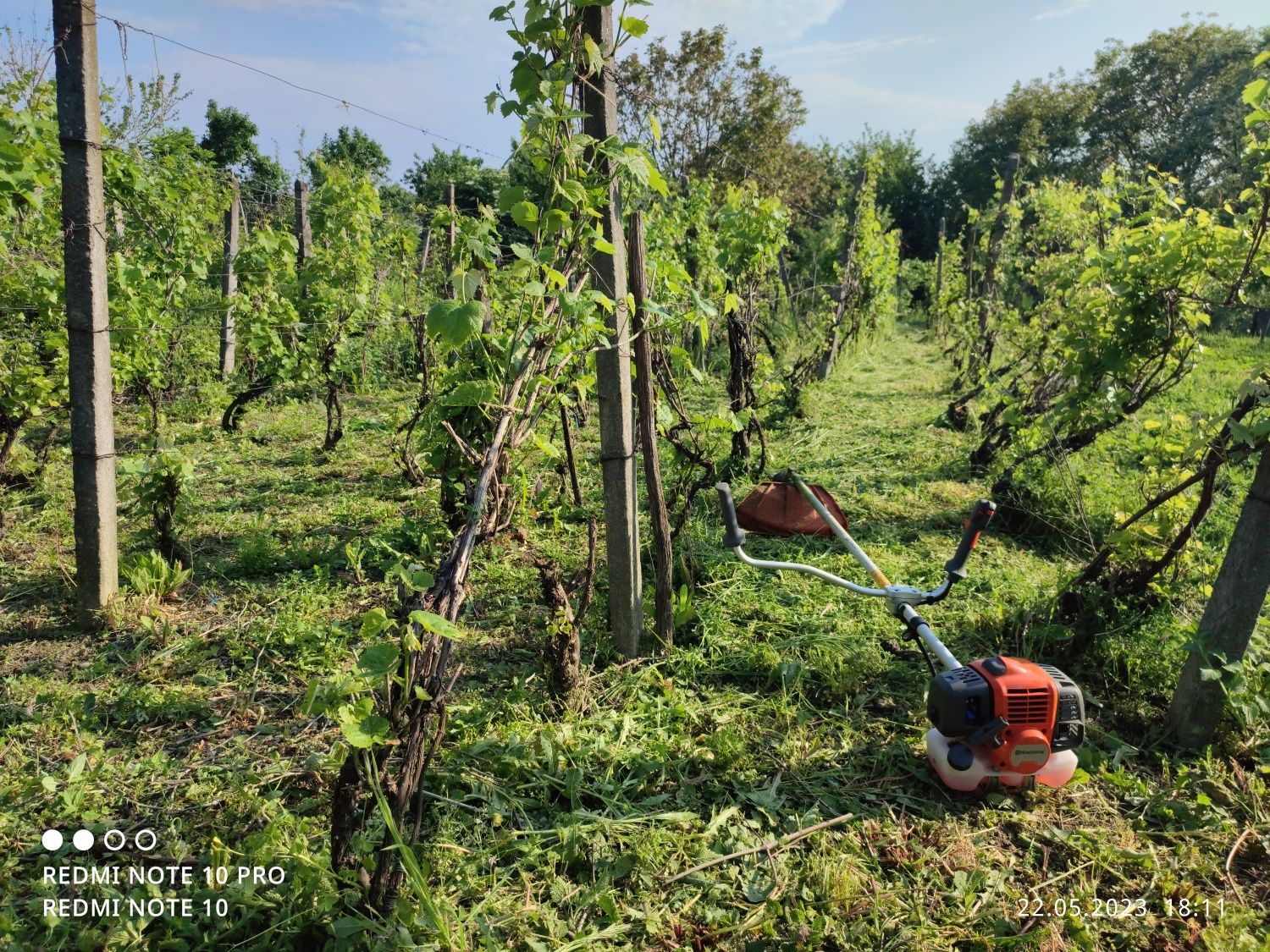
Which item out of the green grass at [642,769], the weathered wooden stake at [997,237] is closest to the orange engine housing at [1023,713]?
the green grass at [642,769]

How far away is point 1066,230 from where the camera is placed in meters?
7.67

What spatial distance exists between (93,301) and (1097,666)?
475cm

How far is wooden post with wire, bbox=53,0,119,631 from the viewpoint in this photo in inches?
123

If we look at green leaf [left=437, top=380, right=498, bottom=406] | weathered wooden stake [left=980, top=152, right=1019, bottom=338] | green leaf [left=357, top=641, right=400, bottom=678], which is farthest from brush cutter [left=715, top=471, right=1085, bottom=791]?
weathered wooden stake [left=980, top=152, right=1019, bottom=338]

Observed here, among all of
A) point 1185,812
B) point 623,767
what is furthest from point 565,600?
point 1185,812

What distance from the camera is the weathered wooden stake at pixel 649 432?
10.2 ft

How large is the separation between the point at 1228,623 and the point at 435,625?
2.81m

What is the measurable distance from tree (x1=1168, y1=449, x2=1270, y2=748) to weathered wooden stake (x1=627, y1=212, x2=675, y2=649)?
2.01 meters

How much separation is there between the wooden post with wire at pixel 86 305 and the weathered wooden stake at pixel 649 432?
7.69 ft

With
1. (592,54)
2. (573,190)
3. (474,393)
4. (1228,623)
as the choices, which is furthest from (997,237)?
(474,393)

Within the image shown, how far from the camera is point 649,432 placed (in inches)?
126

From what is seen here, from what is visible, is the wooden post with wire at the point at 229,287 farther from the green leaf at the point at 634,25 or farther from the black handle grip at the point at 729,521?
the black handle grip at the point at 729,521

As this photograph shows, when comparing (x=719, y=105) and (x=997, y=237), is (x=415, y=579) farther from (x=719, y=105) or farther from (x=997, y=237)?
(x=719, y=105)

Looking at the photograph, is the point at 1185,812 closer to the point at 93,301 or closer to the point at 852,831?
the point at 852,831
